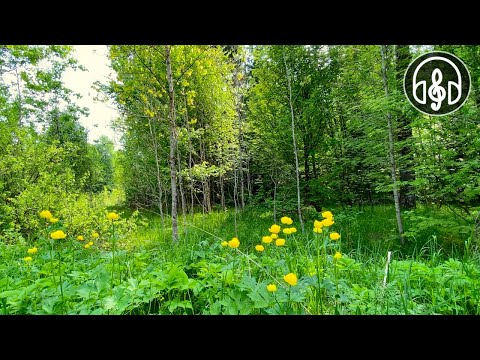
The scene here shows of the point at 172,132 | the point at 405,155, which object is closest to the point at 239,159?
the point at 172,132

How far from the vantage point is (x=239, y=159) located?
152 inches

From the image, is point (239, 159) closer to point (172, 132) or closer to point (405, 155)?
point (172, 132)

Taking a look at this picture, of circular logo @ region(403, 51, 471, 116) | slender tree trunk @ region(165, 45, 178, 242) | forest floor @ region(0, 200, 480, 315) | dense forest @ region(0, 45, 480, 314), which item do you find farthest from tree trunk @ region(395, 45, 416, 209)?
slender tree trunk @ region(165, 45, 178, 242)

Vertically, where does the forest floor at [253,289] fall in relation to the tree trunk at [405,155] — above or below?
below

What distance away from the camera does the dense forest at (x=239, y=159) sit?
2291 mm

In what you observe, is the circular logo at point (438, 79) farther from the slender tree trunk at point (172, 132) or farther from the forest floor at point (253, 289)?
the slender tree trunk at point (172, 132)

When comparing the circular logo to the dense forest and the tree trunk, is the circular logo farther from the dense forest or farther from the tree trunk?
the tree trunk

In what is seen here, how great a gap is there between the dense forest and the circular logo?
0.29 feet

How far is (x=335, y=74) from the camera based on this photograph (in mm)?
3604

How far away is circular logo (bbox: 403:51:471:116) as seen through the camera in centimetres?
140

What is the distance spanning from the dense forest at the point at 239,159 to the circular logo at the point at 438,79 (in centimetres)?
9

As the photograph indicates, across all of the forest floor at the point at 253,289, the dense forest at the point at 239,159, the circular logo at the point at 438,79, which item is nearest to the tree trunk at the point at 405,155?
the dense forest at the point at 239,159
